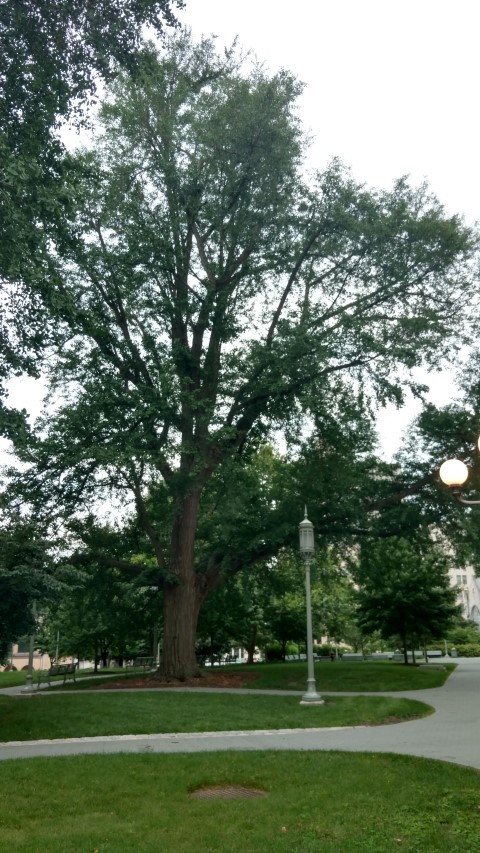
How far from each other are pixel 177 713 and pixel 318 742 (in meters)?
3.71

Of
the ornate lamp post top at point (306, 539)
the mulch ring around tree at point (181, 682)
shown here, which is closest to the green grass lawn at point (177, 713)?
the ornate lamp post top at point (306, 539)

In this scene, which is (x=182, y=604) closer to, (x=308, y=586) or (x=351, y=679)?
(x=351, y=679)

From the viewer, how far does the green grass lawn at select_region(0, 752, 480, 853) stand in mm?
5652

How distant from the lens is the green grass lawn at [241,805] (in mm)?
5652

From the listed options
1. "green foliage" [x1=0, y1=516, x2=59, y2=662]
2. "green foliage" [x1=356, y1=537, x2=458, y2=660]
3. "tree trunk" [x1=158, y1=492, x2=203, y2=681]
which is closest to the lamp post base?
"green foliage" [x1=0, y1=516, x2=59, y2=662]

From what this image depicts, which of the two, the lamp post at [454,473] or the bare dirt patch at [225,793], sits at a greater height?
the lamp post at [454,473]

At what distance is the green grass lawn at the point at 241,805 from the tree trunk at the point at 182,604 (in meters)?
12.7

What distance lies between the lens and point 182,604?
21.9m

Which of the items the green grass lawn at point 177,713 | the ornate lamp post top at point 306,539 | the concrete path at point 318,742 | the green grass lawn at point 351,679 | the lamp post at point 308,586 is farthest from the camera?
the green grass lawn at point 351,679

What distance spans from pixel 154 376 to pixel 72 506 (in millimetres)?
A: 4824

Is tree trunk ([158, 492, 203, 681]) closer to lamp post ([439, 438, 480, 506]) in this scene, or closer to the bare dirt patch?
the bare dirt patch

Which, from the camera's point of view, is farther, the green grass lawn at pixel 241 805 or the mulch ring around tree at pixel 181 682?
the mulch ring around tree at pixel 181 682

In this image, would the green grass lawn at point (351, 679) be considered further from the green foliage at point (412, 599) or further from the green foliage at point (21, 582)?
the green foliage at point (21, 582)

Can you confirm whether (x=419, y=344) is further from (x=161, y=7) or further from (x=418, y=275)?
(x=161, y=7)
